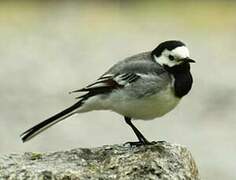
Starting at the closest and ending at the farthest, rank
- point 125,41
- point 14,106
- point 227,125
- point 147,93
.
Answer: point 147,93 < point 227,125 < point 14,106 < point 125,41

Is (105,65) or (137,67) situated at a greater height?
(137,67)

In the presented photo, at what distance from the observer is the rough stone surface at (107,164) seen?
6332mm

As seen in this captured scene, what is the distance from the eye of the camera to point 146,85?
7152 mm

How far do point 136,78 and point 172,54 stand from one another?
0.28m

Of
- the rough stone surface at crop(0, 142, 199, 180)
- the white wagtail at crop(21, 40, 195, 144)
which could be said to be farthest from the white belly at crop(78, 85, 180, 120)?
the rough stone surface at crop(0, 142, 199, 180)

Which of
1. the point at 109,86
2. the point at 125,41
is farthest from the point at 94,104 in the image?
the point at 125,41

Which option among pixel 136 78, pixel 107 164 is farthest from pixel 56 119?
pixel 107 164

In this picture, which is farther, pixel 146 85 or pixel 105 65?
pixel 105 65

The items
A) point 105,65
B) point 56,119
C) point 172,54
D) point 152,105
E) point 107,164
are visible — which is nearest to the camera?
point 107,164

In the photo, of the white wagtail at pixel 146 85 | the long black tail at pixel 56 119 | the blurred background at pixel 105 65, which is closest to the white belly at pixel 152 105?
the white wagtail at pixel 146 85

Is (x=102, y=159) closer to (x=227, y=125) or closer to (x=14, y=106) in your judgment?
(x=227, y=125)

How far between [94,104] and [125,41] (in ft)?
41.2

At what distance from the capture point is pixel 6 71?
58.2 ft

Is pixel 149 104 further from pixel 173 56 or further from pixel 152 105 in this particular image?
pixel 173 56
